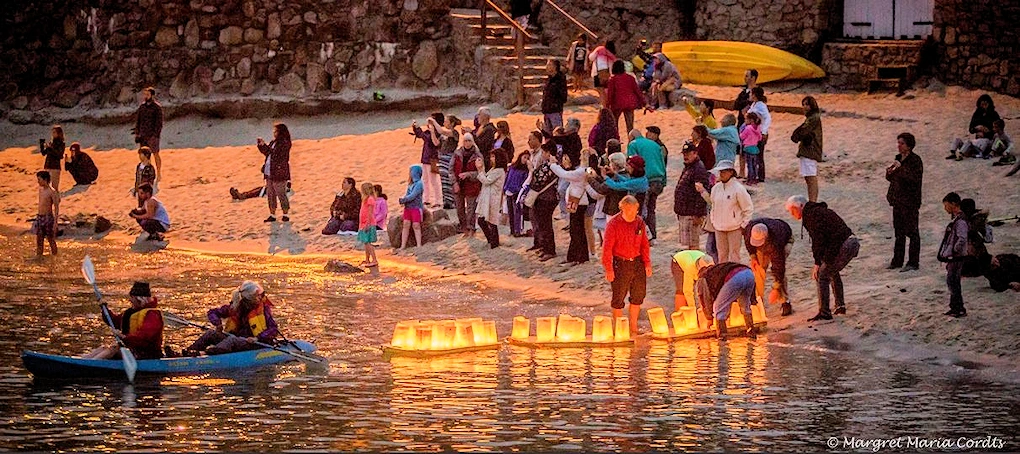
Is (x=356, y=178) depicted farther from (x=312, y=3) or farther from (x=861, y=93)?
(x=861, y=93)

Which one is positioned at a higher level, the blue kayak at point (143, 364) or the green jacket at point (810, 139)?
the green jacket at point (810, 139)

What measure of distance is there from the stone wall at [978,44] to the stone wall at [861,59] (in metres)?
0.52

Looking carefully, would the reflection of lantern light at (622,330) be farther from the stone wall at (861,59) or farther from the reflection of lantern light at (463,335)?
the stone wall at (861,59)

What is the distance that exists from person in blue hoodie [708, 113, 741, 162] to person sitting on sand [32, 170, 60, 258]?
9337 millimetres

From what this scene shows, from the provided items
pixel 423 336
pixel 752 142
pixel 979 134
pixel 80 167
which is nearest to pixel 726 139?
pixel 752 142

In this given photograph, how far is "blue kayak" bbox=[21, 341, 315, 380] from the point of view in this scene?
15469mm

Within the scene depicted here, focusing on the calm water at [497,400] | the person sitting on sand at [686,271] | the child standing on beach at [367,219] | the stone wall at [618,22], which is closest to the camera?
the calm water at [497,400]

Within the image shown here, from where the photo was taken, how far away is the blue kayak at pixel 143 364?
15.5 m

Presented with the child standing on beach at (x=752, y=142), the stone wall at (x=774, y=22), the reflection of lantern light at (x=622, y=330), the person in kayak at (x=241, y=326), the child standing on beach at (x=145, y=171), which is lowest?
the reflection of lantern light at (x=622, y=330)

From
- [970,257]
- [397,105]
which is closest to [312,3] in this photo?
[397,105]

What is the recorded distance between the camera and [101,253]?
82.7ft

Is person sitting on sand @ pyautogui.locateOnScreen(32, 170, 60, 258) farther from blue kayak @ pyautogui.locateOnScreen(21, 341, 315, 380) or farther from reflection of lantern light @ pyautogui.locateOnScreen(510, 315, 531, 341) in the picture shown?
reflection of lantern light @ pyautogui.locateOnScreen(510, 315, 531, 341)

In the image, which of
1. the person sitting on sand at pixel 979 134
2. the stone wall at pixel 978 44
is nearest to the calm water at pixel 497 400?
the person sitting on sand at pixel 979 134

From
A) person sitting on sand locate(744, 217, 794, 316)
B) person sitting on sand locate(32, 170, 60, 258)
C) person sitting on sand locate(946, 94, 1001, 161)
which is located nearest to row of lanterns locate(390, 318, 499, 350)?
person sitting on sand locate(744, 217, 794, 316)
